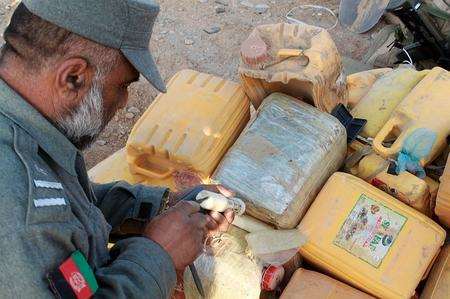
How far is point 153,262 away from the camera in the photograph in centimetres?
171

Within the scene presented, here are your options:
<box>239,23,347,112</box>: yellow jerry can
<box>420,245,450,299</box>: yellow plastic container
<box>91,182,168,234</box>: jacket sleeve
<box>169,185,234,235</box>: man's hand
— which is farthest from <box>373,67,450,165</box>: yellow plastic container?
<box>91,182,168,234</box>: jacket sleeve

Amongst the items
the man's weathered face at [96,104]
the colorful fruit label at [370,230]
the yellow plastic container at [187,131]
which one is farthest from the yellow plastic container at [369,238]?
the man's weathered face at [96,104]

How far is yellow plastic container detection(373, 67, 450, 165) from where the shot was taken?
277 centimetres

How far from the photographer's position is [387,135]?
2895 mm

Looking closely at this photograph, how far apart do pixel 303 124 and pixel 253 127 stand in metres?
0.25

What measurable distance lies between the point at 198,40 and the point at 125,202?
10.4 ft

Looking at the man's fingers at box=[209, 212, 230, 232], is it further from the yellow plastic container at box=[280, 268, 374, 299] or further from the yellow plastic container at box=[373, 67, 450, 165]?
the yellow plastic container at box=[373, 67, 450, 165]

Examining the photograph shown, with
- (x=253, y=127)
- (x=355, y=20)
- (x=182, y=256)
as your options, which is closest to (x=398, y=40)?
(x=355, y=20)

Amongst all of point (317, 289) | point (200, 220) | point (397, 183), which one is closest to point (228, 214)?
point (200, 220)

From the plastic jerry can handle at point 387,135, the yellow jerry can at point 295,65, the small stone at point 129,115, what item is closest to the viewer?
the plastic jerry can handle at point 387,135

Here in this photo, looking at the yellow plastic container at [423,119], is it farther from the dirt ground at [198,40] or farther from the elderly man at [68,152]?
the dirt ground at [198,40]

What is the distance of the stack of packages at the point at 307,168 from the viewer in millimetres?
2545

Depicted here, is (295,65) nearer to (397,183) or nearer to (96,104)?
(397,183)

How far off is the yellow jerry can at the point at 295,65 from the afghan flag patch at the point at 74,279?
1621 millimetres
